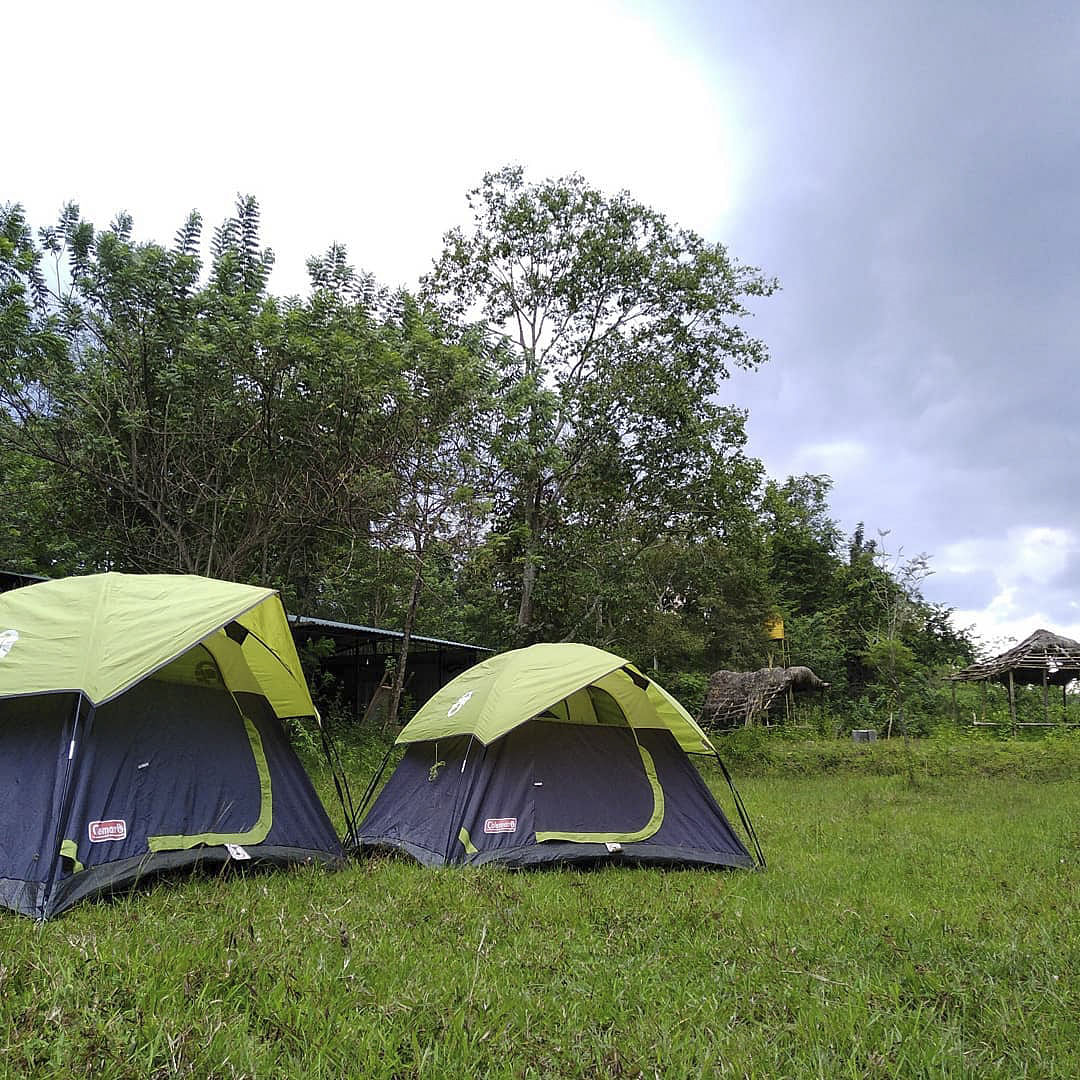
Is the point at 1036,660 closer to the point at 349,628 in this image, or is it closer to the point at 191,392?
the point at 349,628

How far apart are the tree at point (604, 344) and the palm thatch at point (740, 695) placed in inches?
154

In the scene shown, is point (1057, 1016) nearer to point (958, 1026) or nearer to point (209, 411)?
point (958, 1026)

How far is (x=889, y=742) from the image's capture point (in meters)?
14.0

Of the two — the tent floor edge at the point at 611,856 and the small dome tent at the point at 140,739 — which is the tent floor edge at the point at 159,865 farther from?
the tent floor edge at the point at 611,856

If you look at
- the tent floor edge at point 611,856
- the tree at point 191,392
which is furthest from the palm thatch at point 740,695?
the tent floor edge at point 611,856

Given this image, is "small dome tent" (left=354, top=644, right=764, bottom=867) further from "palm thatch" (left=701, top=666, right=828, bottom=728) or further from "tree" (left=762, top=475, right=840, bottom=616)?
"tree" (left=762, top=475, right=840, bottom=616)

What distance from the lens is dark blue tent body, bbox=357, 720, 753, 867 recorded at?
540 centimetres

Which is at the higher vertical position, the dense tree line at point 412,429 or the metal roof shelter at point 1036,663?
the dense tree line at point 412,429

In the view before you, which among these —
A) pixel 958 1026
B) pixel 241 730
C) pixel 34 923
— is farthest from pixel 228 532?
pixel 958 1026

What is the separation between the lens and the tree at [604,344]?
54.9 ft

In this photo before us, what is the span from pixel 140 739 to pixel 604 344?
14677 mm

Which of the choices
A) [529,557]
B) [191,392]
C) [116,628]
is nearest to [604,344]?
[529,557]

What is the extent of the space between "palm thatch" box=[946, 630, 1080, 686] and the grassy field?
48.0ft

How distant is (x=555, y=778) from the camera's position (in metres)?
5.72
